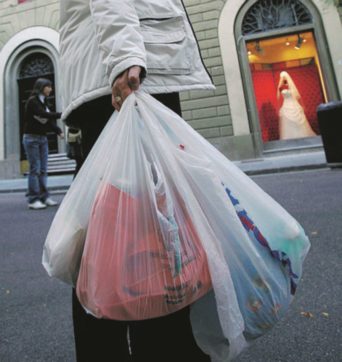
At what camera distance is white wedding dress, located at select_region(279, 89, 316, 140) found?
32.3 feet

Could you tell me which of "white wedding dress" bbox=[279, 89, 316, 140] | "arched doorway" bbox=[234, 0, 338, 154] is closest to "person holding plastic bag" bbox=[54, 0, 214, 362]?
"arched doorway" bbox=[234, 0, 338, 154]

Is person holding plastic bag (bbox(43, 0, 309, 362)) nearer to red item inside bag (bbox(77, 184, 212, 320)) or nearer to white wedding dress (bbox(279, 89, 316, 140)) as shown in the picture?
red item inside bag (bbox(77, 184, 212, 320))

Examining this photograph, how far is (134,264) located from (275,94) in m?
11.3

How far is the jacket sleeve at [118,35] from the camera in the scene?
2.75 feet

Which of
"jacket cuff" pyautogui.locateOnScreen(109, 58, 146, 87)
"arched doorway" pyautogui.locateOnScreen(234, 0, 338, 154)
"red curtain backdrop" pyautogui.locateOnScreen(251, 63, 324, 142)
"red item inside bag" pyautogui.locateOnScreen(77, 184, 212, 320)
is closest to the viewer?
"red item inside bag" pyautogui.locateOnScreen(77, 184, 212, 320)

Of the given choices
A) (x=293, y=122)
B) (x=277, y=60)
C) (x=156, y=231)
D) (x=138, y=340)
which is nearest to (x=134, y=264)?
(x=156, y=231)

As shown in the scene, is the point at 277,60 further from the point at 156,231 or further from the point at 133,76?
the point at 156,231

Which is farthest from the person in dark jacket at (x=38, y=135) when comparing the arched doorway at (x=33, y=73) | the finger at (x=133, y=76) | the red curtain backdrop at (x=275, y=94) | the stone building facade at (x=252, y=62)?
the arched doorway at (x=33, y=73)

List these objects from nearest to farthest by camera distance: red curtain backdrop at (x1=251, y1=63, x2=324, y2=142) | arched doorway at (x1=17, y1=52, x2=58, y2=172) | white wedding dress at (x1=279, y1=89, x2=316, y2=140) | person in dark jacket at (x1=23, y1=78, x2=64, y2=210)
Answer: person in dark jacket at (x1=23, y1=78, x2=64, y2=210) → white wedding dress at (x1=279, y1=89, x2=316, y2=140) → red curtain backdrop at (x1=251, y1=63, x2=324, y2=142) → arched doorway at (x1=17, y1=52, x2=58, y2=172)

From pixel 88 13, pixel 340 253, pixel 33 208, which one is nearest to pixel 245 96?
pixel 33 208

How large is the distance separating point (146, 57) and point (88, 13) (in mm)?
273

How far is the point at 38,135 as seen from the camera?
4285 millimetres

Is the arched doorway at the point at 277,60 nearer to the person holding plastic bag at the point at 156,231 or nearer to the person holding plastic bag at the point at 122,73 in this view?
the person holding plastic bag at the point at 122,73

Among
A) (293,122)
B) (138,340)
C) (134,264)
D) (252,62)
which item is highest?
(252,62)
